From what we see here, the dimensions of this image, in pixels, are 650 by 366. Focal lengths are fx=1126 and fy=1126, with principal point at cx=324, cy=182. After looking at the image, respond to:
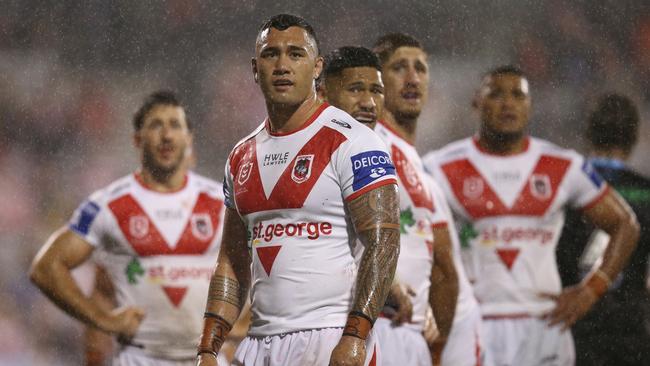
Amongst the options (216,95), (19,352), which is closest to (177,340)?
(19,352)

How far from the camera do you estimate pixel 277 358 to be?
3637 millimetres

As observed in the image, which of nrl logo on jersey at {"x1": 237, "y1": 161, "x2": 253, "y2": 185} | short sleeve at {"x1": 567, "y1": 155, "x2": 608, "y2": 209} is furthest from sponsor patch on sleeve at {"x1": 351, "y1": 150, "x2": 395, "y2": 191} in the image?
short sleeve at {"x1": 567, "y1": 155, "x2": 608, "y2": 209}

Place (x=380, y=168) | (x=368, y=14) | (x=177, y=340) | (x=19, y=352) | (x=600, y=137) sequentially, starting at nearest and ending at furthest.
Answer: (x=380, y=168) → (x=177, y=340) → (x=600, y=137) → (x=19, y=352) → (x=368, y=14)

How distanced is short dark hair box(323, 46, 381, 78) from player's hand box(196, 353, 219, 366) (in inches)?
58.7

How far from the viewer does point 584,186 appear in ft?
21.0

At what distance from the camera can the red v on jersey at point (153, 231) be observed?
6.16 metres

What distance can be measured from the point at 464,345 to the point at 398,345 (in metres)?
0.91

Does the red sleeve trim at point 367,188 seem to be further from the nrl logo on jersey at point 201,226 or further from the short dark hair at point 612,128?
the short dark hair at point 612,128

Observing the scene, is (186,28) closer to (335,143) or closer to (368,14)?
(368,14)

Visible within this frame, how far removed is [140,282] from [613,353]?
267 centimetres

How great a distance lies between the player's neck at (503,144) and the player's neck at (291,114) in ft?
9.27

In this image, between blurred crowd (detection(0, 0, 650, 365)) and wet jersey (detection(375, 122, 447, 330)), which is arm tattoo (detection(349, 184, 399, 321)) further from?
blurred crowd (detection(0, 0, 650, 365))

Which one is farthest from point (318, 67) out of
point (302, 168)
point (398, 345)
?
point (398, 345)

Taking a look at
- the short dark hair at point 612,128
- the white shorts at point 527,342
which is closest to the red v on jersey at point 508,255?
the white shorts at point 527,342
